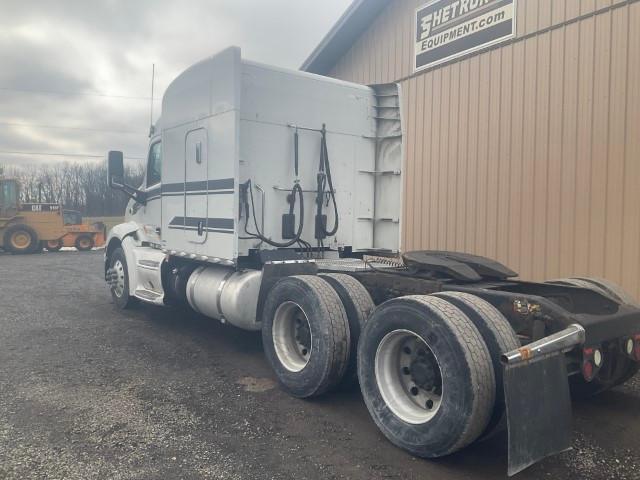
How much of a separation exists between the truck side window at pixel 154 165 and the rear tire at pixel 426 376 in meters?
5.13

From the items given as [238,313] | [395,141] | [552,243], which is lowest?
[238,313]

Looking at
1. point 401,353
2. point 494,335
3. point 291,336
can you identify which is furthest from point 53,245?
point 494,335

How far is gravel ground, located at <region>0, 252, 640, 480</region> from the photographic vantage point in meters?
3.60

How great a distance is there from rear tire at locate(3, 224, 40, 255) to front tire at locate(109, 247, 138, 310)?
16048mm

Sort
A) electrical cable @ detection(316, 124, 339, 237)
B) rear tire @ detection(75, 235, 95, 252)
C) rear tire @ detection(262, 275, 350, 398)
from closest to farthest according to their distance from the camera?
1. rear tire @ detection(262, 275, 350, 398)
2. electrical cable @ detection(316, 124, 339, 237)
3. rear tire @ detection(75, 235, 95, 252)

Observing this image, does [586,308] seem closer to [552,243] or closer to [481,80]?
[552,243]

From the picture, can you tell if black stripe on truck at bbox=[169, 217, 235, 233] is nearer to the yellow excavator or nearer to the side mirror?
the side mirror

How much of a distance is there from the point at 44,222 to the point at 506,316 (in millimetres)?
23795

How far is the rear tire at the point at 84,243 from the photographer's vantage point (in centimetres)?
2477

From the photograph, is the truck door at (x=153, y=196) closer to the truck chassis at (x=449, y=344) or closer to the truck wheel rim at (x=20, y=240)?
the truck chassis at (x=449, y=344)

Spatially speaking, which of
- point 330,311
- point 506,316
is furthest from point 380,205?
point 506,316

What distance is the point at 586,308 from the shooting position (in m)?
4.64

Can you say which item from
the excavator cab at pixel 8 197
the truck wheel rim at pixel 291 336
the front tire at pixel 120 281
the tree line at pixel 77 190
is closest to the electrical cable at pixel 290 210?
the truck wheel rim at pixel 291 336

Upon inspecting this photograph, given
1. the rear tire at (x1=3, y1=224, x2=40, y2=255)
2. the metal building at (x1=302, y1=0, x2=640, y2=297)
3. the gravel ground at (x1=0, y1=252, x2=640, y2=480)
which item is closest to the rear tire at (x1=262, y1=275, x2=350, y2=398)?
the gravel ground at (x1=0, y1=252, x2=640, y2=480)
